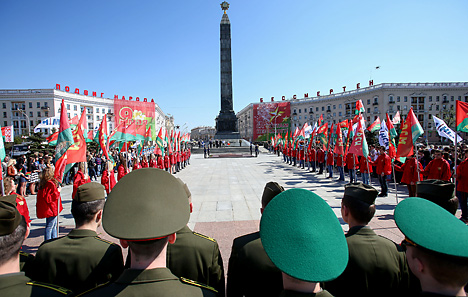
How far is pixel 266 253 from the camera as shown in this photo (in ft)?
3.47

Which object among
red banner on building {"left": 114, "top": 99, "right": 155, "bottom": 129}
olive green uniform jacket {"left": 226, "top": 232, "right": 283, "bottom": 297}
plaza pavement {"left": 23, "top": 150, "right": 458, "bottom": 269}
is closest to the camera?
olive green uniform jacket {"left": 226, "top": 232, "right": 283, "bottom": 297}

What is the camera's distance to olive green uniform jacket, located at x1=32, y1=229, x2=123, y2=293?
1.88m

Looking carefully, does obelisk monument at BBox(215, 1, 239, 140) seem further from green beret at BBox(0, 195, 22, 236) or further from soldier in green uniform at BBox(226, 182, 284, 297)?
green beret at BBox(0, 195, 22, 236)

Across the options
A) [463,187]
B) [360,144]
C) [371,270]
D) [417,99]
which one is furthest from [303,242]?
[417,99]

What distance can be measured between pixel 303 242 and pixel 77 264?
1818mm

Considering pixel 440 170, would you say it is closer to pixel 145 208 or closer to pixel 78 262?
pixel 145 208

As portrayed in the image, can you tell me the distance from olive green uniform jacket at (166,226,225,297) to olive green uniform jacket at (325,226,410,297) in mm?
918

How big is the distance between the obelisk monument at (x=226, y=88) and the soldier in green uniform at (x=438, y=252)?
131ft

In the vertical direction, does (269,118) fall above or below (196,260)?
above

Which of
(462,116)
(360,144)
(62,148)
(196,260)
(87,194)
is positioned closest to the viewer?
(196,260)

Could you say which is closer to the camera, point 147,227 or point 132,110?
point 147,227

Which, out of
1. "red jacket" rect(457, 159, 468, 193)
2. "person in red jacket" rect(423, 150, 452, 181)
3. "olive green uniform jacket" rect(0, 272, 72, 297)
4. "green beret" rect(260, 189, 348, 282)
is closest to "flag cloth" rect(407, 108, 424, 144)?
"person in red jacket" rect(423, 150, 452, 181)

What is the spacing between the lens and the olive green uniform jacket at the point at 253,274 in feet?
6.08

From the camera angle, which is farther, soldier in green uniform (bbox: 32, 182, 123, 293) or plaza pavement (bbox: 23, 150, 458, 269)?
plaza pavement (bbox: 23, 150, 458, 269)
